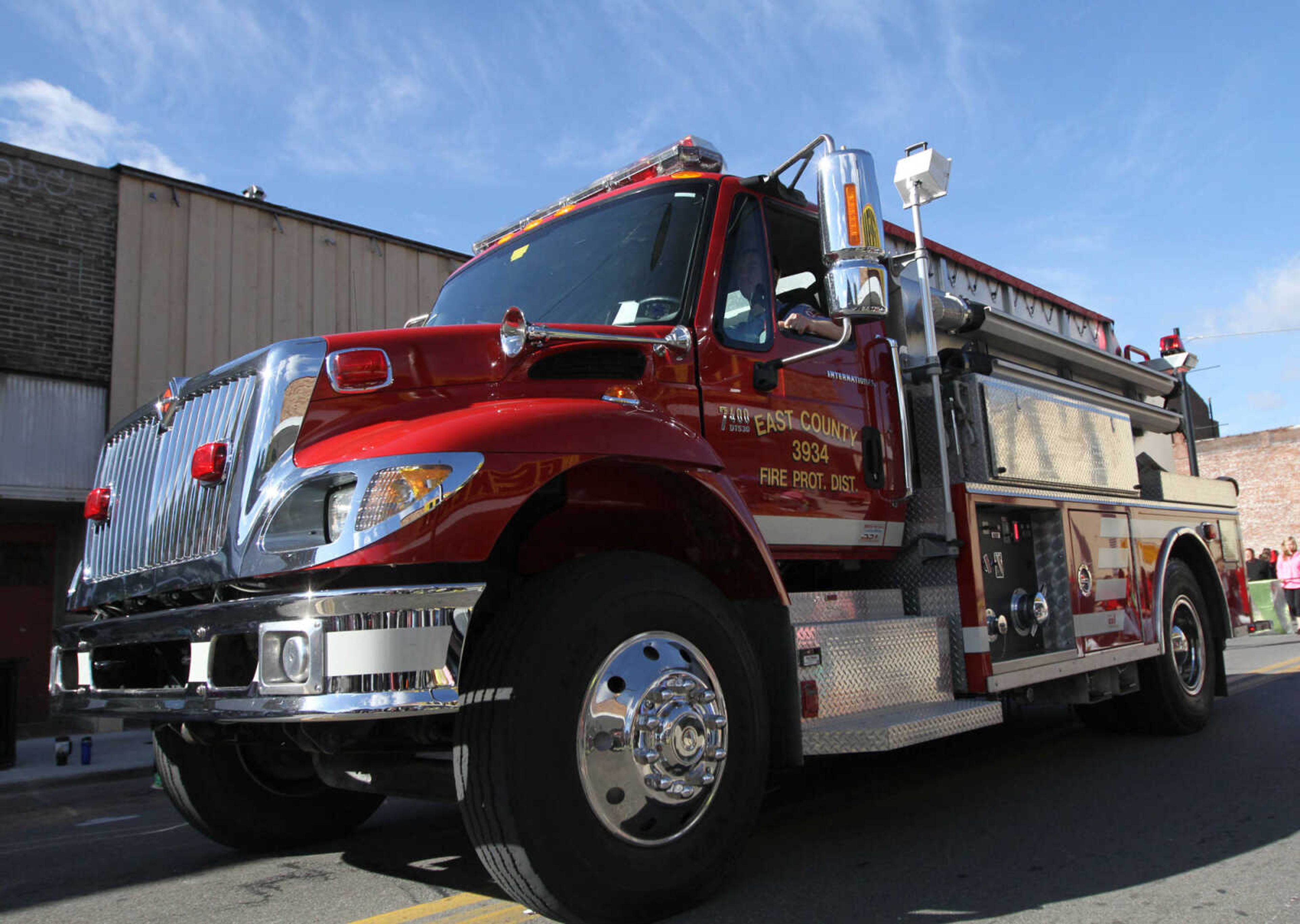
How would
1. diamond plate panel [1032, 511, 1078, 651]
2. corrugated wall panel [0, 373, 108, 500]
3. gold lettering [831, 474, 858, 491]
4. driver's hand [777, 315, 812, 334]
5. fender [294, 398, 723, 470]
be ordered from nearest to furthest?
1. fender [294, 398, 723, 470]
2. driver's hand [777, 315, 812, 334]
3. gold lettering [831, 474, 858, 491]
4. diamond plate panel [1032, 511, 1078, 651]
5. corrugated wall panel [0, 373, 108, 500]

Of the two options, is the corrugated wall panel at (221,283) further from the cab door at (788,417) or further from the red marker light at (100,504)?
the cab door at (788,417)

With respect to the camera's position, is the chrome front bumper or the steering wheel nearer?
the chrome front bumper

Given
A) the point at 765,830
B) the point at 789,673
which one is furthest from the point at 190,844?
the point at 789,673

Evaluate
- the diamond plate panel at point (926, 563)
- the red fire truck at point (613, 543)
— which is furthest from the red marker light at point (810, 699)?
the diamond plate panel at point (926, 563)

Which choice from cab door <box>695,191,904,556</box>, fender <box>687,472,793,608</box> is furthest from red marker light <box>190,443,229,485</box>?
cab door <box>695,191,904,556</box>

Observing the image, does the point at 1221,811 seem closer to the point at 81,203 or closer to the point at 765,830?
the point at 765,830

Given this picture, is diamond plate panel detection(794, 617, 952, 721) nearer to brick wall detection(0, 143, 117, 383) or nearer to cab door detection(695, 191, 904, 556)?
cab door detection(695, 191, 904, 556)

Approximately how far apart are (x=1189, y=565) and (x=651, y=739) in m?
5.38

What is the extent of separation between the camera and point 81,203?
10.8 m

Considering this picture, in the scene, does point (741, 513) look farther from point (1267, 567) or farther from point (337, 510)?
point (1267, 567)

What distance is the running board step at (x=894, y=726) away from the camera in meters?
3.54

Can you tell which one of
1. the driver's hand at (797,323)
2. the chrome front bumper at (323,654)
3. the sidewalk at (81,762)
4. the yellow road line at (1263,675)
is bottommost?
the sidewalk at (81,762)

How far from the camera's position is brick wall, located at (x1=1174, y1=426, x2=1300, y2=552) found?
3002 centimetres

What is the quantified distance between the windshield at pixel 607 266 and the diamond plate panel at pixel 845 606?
1189 millimetres
